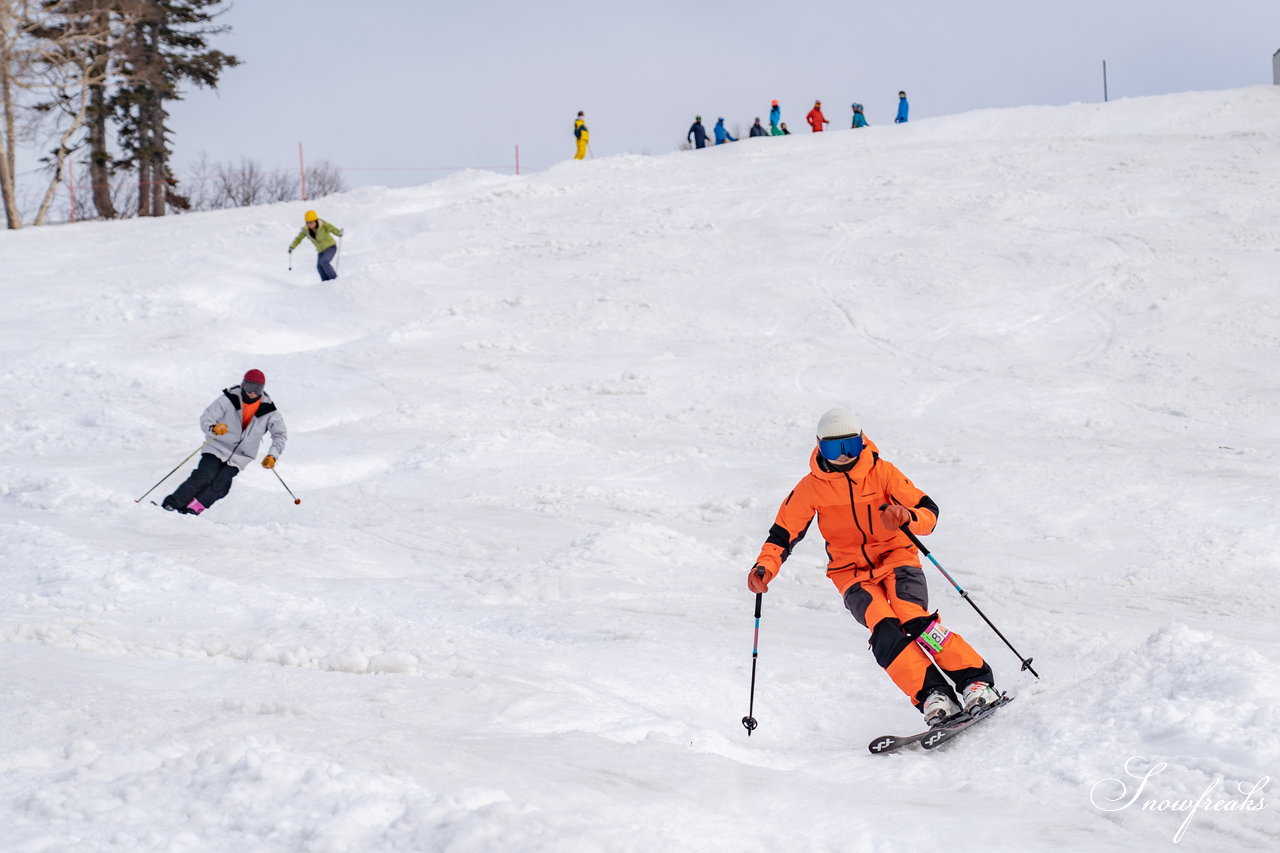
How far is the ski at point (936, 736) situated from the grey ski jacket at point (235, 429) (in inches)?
297

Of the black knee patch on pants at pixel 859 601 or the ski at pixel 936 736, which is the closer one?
the ski at pixel 936 736

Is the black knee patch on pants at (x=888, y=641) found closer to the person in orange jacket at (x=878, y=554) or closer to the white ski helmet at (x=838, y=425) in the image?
the person in orange jacket at (x=878, y=554)

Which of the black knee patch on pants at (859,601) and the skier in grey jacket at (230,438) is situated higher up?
the skier in grey jacket at (230,438)

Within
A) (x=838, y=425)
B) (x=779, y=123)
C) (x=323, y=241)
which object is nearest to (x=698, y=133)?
(x=779, y=123)

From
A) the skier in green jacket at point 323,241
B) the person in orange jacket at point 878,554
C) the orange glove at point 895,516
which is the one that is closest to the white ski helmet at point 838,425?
the person in orange jacket at point 878,554

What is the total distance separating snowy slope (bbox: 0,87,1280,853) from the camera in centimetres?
377

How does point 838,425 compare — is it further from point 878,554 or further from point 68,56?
point 68,56

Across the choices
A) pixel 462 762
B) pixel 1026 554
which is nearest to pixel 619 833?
pixel 462 762

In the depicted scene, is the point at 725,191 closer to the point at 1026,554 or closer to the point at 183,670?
the point at 1026,554

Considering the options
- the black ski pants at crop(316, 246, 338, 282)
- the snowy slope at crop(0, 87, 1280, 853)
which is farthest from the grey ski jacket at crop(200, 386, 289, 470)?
the black ski pants at crop(316, 246, 338, 282)

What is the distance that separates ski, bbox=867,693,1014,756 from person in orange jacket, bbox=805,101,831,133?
28994 mm

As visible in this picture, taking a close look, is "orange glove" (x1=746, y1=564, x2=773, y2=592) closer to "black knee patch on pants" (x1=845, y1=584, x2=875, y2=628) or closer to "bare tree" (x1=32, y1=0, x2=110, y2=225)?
"black knee patch on pants" (x1=845, y1=584, x2=875, y2=628)

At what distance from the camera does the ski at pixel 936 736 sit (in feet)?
15.9

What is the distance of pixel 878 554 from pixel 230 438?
24.1 ft
